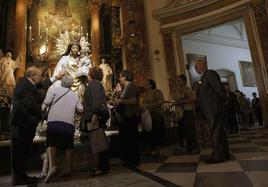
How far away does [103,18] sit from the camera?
35.8 ft

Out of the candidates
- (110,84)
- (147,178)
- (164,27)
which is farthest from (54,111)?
(164,27)

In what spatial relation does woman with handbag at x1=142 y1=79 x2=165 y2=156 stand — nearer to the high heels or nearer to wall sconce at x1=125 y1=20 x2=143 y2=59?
the high heels

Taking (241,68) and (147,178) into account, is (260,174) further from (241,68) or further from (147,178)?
(241,68)

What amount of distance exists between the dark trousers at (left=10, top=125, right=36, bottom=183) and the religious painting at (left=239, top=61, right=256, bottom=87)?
13.4m

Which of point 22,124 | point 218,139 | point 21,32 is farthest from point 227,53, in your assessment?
point 22,124

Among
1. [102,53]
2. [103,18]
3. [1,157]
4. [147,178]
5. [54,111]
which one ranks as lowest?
[147,178]

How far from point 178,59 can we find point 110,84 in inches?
110

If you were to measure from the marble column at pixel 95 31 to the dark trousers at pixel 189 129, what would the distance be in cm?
629

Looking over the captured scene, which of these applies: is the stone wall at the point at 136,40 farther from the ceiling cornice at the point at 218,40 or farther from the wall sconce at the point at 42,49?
the ceiling cornice at the point at 218,40

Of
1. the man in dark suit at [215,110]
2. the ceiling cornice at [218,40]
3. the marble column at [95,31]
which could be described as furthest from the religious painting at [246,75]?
the man in dark suit at [215,110]

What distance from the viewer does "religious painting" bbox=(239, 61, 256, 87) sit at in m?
13.8

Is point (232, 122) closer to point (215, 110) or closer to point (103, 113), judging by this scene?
point (215, 110)

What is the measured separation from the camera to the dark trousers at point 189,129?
13.0ft

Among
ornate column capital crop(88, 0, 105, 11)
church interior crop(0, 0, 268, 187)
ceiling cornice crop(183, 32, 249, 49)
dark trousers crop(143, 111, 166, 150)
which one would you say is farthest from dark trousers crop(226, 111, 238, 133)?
ornate column capital crop(88, 0, 105, 11)
